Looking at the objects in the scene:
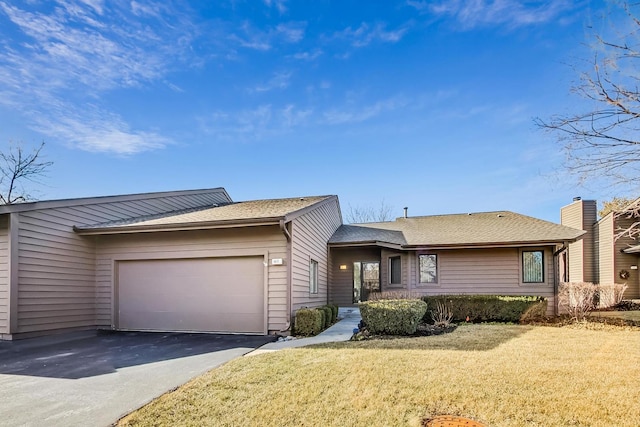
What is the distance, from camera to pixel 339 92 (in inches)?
506

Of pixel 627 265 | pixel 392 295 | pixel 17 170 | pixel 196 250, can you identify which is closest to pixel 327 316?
pixel 392 295

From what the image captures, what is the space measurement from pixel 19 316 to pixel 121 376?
15.6ft

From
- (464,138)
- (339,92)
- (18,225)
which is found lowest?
(18,225)

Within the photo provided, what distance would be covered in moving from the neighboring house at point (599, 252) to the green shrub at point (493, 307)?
912 centimetres

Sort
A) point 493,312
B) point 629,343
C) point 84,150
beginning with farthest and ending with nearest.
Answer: point 84,150 → point 493,312 → point 629,343

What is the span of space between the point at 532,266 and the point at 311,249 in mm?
7510

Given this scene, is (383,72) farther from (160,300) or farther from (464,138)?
(160,300)

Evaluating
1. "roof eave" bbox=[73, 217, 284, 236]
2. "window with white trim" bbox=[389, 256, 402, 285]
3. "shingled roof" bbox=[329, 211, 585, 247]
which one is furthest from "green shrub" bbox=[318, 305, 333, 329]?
"window with white trim" bbox=[389, 256, 402, 285]

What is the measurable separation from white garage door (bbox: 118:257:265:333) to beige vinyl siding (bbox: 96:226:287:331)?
211 millimetres

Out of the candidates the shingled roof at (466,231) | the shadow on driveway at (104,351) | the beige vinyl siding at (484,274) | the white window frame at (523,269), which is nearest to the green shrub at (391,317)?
the shadow on driveway at (104,351)

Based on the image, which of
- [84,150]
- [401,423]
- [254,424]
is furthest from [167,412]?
[84,150]

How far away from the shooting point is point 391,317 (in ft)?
28.6

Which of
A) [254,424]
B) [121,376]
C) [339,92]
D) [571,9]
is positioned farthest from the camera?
Answer: [339,92]

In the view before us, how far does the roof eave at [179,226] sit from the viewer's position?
8727 millimetres
